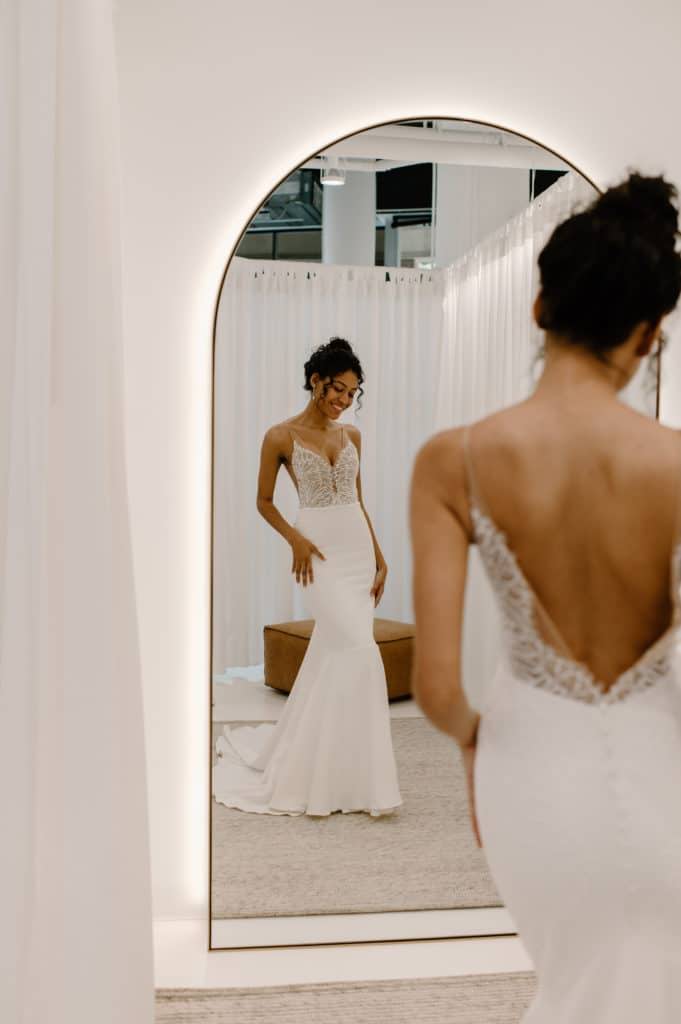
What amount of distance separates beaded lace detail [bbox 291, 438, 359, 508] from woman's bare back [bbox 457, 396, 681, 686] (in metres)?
1.12

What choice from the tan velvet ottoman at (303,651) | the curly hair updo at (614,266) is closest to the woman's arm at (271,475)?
the tan velvet ottoman at (303,651)

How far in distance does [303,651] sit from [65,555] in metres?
1.01

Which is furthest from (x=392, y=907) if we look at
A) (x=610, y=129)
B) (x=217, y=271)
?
(x=610, y=129)

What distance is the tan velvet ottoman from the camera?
246cm

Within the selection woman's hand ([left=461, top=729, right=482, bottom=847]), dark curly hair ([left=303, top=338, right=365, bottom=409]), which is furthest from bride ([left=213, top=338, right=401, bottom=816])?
woman's hand ([left=461, top=729, right=482, bottom=847])

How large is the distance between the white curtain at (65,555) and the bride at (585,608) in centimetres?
57

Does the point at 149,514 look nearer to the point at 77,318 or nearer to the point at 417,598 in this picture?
the point at 77,318

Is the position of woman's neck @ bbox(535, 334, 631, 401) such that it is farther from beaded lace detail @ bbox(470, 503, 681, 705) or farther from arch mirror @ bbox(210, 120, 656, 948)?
arch mirror @ bbox(210, 120, 656, 948)

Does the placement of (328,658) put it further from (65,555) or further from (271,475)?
(65,555)

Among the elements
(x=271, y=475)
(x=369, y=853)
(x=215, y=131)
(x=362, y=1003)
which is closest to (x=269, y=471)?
(x=271, y=475)

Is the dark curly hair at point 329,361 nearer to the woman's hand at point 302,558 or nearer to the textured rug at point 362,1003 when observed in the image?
the woman's hand at point 302,558

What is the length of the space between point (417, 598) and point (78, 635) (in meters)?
0.58

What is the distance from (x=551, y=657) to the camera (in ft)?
4.55

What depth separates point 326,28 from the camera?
2.38m
